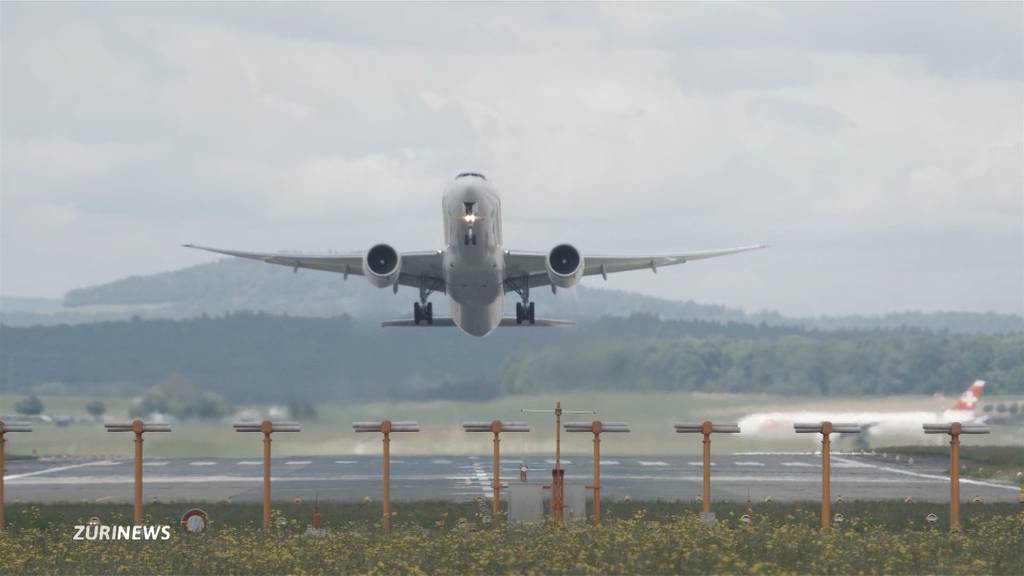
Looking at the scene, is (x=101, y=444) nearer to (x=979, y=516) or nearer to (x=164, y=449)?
(x=164, y=449)

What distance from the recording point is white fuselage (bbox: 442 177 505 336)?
137 feet

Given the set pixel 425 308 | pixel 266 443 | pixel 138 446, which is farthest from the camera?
pixel 425 308

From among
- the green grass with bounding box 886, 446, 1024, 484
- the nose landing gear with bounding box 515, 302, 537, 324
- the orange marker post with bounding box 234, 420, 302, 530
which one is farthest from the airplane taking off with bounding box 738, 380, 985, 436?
the orange marker post with bounding box 234, 420, 302, 530

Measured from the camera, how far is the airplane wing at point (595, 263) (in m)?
46.4

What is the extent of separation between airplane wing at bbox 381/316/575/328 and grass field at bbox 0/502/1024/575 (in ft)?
66.5

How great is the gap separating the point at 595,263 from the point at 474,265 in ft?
24.8

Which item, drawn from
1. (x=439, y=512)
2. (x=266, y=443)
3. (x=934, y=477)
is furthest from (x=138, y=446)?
(x=934, y=477)

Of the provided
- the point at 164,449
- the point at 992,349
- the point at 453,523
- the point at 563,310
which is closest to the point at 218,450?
the point at 164,449

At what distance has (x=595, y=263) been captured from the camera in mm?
49656

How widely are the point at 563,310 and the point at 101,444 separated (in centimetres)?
1597

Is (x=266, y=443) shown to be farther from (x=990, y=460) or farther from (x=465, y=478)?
(x=990, y=460)

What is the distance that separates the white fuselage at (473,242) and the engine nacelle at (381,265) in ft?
4.71

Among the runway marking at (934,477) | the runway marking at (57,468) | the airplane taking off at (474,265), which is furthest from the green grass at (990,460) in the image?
the runway marking at (57,468)

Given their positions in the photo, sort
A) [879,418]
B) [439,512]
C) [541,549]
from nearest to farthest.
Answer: [541,549]
[439,512]
[879,418]
